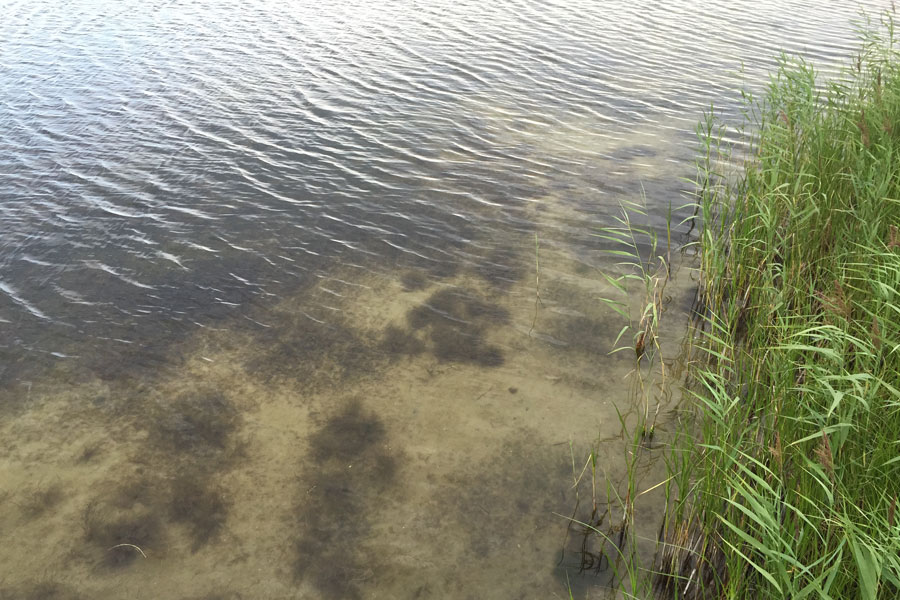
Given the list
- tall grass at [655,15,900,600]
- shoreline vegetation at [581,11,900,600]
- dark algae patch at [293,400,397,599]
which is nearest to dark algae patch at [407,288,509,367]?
dark algae patch at [293,400,397,599]

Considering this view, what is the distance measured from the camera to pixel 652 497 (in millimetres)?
4223

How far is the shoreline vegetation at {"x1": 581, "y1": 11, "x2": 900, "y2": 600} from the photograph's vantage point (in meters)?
2.96

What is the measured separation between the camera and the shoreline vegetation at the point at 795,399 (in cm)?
296

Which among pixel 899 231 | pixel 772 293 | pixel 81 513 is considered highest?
pixel 899 231

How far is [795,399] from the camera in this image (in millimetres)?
3609

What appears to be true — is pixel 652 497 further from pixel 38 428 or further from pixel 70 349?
pixel 70 349

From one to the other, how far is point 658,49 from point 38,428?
10934 millimetres

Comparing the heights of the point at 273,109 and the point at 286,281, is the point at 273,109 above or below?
above

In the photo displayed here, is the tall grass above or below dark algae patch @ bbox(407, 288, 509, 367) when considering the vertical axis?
above

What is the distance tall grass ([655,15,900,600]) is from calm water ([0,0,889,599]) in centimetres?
60

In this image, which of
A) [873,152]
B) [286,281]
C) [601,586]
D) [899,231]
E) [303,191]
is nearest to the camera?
[601,586]

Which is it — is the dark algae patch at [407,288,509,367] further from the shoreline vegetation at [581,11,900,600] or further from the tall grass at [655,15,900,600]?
the tall grass at [655,15,900,600]

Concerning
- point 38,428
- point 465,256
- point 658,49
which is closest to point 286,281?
point 465,256

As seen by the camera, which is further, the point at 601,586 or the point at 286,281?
the point at 286,281
